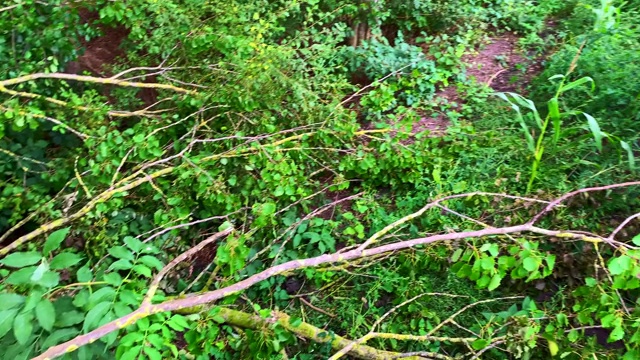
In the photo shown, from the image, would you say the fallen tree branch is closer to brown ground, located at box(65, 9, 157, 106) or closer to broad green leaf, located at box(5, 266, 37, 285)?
broad green leaf, located at box(5, 266, 37, 285)

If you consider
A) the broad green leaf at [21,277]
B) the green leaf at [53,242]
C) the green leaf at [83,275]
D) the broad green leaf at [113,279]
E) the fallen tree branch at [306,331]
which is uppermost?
the green leaf at [53,242]

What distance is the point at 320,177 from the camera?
11.1 feet

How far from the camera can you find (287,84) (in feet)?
10.0

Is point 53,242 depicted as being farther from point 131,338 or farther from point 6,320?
point 131,338

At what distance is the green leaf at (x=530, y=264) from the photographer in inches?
74.6

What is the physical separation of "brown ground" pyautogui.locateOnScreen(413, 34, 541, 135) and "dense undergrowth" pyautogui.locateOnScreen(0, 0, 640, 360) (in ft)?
0.24

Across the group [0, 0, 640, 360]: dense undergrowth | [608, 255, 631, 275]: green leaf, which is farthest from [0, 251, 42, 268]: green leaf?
[608, 255, 631, 275]: green leaf

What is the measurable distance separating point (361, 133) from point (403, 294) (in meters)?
1.15

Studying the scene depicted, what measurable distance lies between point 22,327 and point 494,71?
3.76m

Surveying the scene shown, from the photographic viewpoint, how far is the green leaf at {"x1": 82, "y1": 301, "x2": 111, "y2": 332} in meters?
1.46

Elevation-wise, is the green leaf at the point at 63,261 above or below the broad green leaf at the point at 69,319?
above

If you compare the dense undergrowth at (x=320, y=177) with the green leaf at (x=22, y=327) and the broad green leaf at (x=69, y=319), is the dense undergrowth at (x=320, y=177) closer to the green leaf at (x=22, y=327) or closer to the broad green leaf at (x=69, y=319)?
the broad green leaf at (x=69, y=319)

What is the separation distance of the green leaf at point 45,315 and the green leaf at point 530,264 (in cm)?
179

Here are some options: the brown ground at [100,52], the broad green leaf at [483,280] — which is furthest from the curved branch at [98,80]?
the broad green leaf at [483,280]
